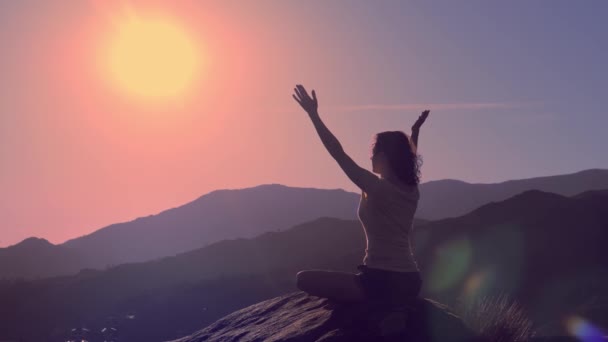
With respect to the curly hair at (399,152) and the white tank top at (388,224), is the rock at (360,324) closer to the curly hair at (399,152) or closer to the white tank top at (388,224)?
the white tank top at (388,224)

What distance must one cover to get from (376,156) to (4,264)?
8673cm

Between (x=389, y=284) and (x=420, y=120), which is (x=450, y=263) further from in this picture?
(x=389, y=284)

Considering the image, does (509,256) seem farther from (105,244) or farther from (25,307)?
(105,244)

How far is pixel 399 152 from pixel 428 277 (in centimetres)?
2656

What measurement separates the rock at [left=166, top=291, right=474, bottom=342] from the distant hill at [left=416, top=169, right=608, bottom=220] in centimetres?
7873

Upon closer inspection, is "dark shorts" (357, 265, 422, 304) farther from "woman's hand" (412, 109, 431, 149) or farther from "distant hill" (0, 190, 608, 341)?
"distant hill" (0, 190, 608, 341)

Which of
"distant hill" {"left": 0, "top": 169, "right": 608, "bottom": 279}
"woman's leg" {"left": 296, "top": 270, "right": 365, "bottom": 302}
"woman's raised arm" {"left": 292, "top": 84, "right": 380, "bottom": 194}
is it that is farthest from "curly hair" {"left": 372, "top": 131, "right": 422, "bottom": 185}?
"distant hill" {"left": 0, "top": 169, "right": 608, "bottom": 279}

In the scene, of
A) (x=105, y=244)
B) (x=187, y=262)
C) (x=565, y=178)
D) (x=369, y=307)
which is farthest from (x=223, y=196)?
(x=369, y=307)

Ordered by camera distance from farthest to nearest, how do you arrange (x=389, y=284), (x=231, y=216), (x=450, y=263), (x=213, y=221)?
(x=213, y=221), (x=231, y=216), (x=450, y=263), (x=389, y=284)

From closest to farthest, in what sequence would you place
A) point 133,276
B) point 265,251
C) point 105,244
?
point 133,276 < point 265,251 < point 105,244

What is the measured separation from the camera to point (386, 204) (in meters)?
5.03

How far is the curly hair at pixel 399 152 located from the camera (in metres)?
5.02

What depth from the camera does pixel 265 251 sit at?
5259 centimetres

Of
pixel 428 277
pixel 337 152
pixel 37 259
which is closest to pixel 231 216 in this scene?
pixel 37 259
